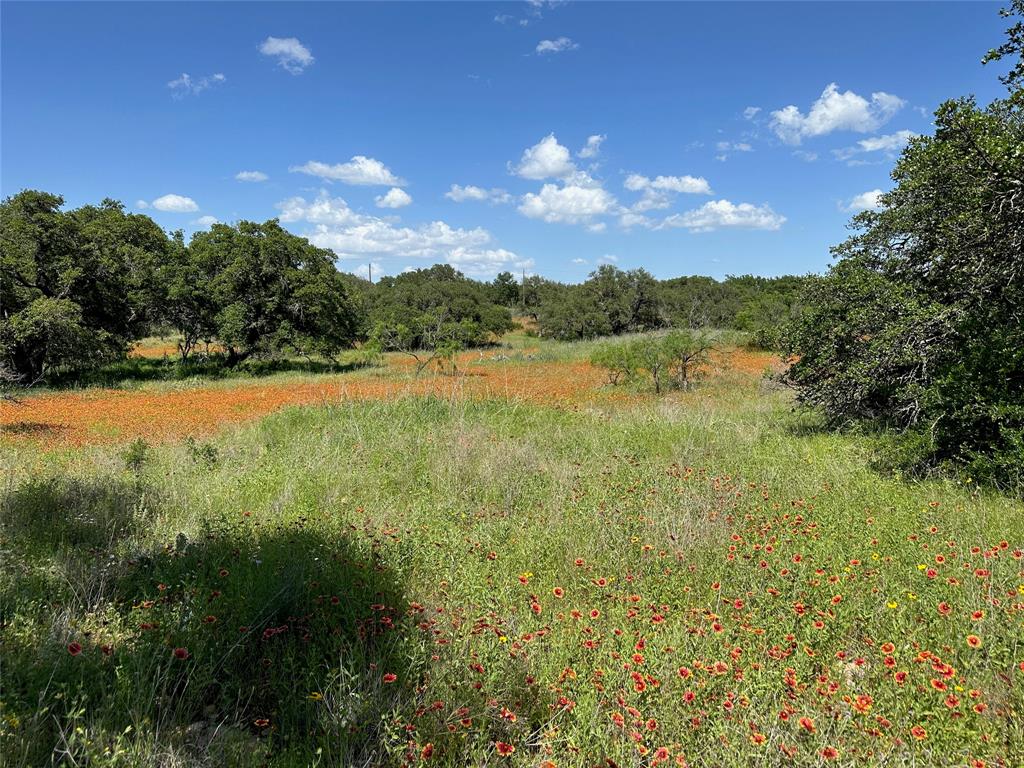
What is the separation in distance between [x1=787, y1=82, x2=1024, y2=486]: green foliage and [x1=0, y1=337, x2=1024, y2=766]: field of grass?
0.93 m

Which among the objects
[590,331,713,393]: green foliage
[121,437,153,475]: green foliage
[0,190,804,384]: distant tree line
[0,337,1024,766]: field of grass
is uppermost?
[0,190,804,384]: distant tree line

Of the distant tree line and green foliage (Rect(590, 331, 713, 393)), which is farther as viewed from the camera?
the distant tree line

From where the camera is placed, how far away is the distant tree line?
18641mm

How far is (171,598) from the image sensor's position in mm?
3244

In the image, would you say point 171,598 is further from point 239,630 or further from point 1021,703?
point 1021,703

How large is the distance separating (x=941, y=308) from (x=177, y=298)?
87.8ft

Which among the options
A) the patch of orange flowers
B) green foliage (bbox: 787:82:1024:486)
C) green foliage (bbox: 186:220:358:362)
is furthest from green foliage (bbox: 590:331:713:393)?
green foliage (bbox: 186:220:358:362)

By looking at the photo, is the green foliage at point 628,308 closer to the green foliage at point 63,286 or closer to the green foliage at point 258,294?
the green foliage at point 258,294

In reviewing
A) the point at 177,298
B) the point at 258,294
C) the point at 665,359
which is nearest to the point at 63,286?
the point at 177,298

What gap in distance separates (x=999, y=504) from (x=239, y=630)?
6.07 m

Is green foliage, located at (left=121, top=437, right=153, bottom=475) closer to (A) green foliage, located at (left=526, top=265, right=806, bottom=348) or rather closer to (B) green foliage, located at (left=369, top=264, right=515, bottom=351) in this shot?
(B) green foliage, located at (left=369, top=264, right=515, bottom=351)

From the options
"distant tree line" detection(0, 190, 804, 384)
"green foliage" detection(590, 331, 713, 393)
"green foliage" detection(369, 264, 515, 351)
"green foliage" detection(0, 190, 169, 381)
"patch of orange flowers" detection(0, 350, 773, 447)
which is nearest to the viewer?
"patch of orange flowers" detection(0, 350, 773, 447)

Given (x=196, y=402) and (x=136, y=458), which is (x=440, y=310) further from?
(x=136, y=458)

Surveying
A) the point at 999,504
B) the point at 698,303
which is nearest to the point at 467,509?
the point at 999,504
